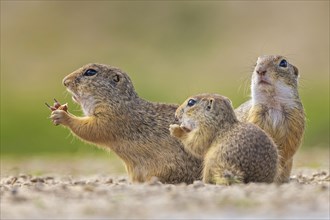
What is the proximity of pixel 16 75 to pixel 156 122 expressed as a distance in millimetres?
27346

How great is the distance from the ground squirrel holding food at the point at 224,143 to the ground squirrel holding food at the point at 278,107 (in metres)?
1.10

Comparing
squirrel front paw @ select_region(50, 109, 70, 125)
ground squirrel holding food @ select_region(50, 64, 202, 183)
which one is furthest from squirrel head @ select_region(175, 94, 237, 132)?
squirrel front paw @ select_region(50, 109, 70, 125)

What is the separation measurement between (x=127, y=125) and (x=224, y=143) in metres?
1.60

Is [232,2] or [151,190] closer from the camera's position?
[151,190]

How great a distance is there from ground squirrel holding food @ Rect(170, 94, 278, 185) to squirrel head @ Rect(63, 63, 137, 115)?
1.01m

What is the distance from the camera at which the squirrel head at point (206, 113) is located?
11852 mm

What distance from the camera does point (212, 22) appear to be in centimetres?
4309

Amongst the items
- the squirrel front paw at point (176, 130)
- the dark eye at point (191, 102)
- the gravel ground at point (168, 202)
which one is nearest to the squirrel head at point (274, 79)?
the dark eye at point (191, 102)

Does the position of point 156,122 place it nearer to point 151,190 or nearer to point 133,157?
point 133,157

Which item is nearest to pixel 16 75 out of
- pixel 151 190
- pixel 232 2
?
pixel 232 2

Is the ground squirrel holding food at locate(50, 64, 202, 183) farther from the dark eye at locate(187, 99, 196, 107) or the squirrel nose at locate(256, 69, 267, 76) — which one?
the squirrel nose at locate(256, 69, 267, 76)

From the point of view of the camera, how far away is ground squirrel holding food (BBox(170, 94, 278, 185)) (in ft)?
37.1

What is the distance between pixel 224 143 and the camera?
11484 mm

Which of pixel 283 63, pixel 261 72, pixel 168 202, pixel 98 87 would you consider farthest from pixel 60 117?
pixel 168 202
